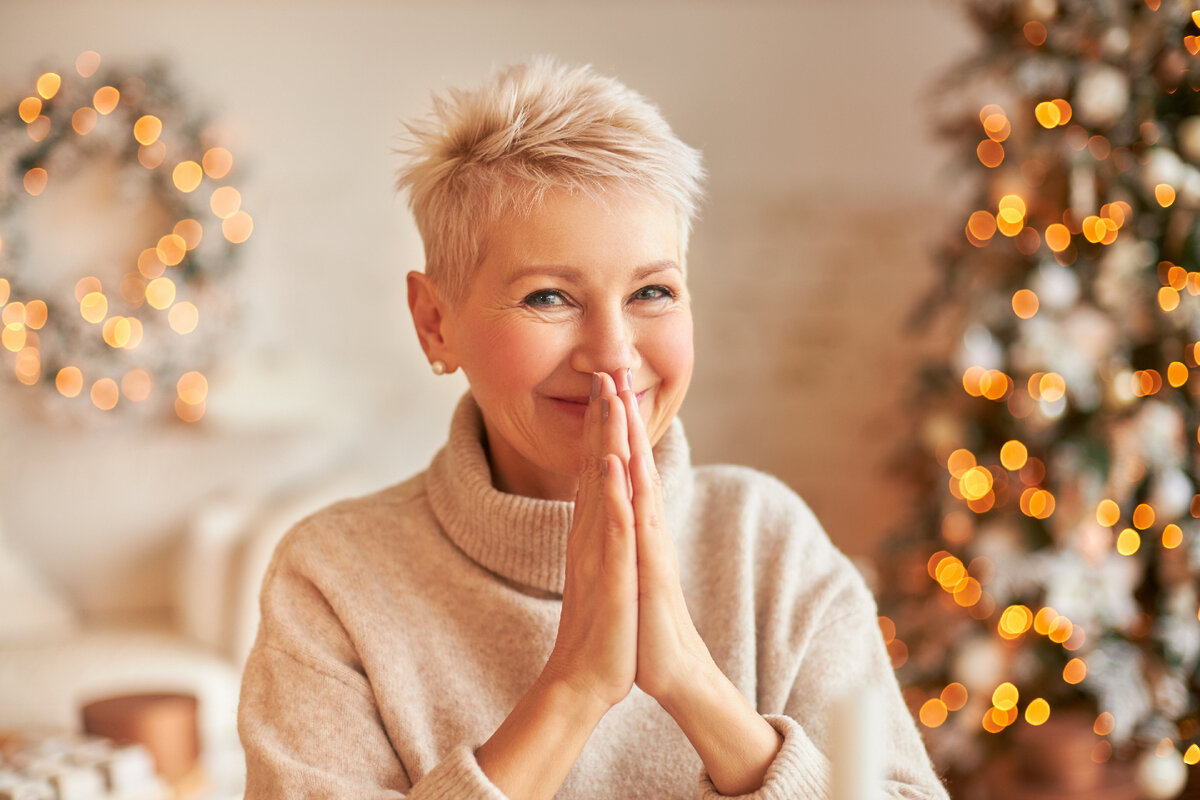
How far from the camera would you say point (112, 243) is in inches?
142

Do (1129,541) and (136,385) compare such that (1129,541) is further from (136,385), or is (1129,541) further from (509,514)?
(136,385)

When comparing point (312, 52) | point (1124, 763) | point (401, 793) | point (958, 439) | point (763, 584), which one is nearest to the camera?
point (401, 793)

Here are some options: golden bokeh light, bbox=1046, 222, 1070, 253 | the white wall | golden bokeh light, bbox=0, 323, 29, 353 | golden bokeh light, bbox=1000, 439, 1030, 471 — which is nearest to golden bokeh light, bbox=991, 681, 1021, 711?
golden bokeh light, bbox=1000, 439, 1030, 471

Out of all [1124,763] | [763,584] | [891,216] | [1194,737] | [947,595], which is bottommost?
[1124,763]

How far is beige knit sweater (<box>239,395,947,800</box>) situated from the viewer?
42.2 inches

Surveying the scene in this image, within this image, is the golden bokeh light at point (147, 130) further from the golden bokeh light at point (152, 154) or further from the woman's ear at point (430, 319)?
the woman's ear at point (430, 319)

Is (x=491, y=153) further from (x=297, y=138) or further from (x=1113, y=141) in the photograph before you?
(x=297, y=138)

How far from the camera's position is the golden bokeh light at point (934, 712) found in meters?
2.68

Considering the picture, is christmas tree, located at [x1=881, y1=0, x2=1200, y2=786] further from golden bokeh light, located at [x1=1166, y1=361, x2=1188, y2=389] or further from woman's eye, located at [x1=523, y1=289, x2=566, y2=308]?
woman's eye, located at [x1=523, y1=289, x2=566, y2=308]

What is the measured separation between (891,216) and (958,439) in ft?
4.71

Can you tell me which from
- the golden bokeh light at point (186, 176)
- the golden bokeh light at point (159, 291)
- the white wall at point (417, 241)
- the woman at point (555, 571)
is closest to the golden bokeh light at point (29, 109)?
the white wall at point (417, 241)

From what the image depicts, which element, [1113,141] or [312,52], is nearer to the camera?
[1113,141]

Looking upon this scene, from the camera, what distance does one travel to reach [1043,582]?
8.07ft

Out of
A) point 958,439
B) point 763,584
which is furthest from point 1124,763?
point 763,584
